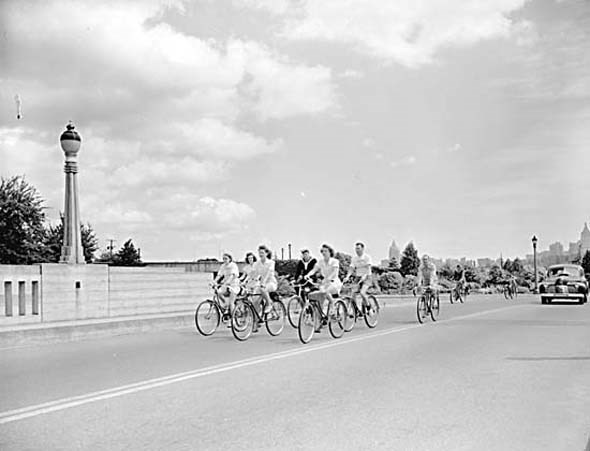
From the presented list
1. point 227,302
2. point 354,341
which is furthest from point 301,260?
point 354,341

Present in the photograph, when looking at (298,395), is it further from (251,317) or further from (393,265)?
(393,265)

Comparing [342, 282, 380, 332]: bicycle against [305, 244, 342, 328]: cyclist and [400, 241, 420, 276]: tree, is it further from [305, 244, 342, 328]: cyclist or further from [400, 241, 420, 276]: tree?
[400, 241, 420, 276]: tree

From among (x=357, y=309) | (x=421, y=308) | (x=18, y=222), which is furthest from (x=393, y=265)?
(x=357, y=309)

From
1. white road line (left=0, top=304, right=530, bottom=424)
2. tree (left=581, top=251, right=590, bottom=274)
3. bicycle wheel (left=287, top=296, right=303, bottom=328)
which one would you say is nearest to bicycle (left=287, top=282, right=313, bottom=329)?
bicycle wheel (left=287, top=296, right=303, bottom=328)

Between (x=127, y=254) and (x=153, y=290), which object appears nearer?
(x=153, y=290)

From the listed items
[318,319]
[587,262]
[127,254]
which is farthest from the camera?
[587,262]

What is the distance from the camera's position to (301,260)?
64.5 feet

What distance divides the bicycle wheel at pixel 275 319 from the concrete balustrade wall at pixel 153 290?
15.4 feet

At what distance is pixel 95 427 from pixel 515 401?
4699mm

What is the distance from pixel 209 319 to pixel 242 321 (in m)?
1.35

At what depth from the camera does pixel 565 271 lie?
36.9m

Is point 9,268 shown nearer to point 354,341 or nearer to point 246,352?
point 246,352

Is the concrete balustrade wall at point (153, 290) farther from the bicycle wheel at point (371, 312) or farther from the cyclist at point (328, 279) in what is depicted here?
the bicycle wheel at point (371, 312)

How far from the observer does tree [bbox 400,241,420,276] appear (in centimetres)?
7156
